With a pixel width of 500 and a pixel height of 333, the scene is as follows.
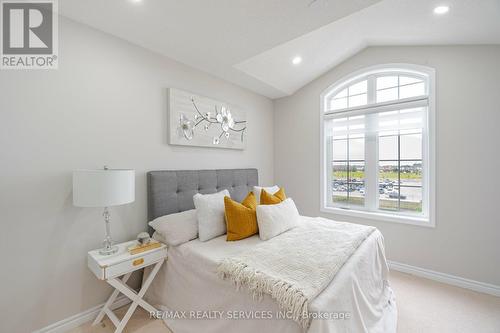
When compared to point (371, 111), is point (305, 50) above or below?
above

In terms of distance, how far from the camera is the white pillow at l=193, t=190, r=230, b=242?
1938 mm

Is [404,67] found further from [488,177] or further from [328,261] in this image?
[328,261]

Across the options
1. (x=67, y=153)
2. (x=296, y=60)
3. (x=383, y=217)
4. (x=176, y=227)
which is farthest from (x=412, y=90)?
(x=67, y=153)

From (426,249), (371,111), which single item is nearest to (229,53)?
(371,111)

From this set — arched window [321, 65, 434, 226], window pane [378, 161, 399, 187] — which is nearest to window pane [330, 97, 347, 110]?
arched window [321, 65, 434, 226]

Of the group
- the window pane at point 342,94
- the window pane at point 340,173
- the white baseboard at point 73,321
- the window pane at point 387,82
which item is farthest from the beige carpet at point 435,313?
the window pane at point 342,94

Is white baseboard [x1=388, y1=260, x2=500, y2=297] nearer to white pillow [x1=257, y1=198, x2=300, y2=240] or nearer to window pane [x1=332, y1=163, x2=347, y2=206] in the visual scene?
window pane [x1=332, y1=163, x2=347, y2=206]

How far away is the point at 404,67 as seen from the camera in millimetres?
2611

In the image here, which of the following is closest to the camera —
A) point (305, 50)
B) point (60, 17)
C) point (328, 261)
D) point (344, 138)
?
point (328, 261)

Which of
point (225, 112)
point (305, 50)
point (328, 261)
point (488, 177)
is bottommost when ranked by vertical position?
point (328, 261)

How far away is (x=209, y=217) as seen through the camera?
199 centimetres

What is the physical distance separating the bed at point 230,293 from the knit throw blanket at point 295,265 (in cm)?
5

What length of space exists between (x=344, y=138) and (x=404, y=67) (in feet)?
3.60
